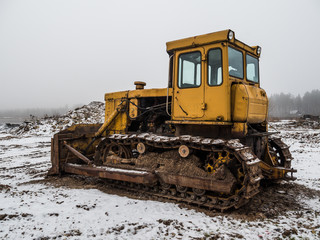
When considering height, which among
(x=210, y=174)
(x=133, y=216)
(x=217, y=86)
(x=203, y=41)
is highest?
(x=203, y=41)

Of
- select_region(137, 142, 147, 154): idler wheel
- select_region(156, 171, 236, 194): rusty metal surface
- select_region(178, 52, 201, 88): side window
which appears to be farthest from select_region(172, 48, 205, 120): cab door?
select_region(156, 171, 236, 194): rusty metal surface

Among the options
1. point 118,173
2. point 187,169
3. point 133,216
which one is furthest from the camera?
point 118,173

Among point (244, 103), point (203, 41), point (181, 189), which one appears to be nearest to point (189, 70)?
point (203, 41)

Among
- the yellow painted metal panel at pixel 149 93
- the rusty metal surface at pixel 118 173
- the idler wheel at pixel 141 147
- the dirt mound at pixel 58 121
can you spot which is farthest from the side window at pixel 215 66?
the dirt mound at pixel 58 121

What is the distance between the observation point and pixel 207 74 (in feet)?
17.2

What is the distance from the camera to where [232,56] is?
5.35 m

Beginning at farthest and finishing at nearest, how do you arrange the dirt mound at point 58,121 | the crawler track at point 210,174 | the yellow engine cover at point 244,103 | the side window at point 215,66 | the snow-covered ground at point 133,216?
the dirt mound at point 58,121 < the side window at point 215,66 < the yellow engine cover at point 244,103 < the crawler track at point 210,174 < the snow-covered ground at point 133,216

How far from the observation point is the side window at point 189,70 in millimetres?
5469

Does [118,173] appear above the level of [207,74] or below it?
below

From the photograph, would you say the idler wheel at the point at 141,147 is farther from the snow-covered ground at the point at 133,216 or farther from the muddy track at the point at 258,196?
the snow-covered ground at the point at 133,216

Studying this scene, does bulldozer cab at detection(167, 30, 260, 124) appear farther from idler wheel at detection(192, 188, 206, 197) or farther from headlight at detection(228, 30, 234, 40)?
idler wheel at detection(192, 188, 206, 197)

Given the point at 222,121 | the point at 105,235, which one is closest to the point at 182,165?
the point at 222,121

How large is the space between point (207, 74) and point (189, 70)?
0.53 metres

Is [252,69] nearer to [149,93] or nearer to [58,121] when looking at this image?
[149,93]
